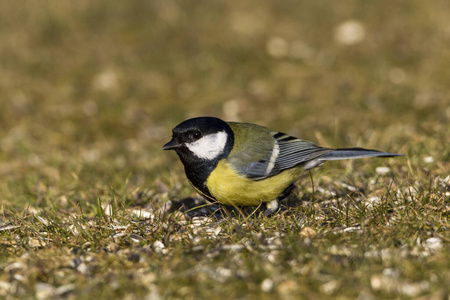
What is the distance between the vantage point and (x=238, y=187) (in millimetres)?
4227

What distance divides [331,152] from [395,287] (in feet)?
5.94

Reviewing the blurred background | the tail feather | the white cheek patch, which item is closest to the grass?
the blurred background

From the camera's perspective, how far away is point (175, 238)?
153 inches

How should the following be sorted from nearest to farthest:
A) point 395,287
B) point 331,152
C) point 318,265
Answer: point 395,287 → point 318,265 → point 331,152

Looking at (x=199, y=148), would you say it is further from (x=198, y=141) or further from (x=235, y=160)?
Result: (x=235, y=160)

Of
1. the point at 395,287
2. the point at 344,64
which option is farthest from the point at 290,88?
the point at 395,287

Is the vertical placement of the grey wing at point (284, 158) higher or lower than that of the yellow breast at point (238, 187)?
higher

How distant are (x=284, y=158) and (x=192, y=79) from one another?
16.7 feet

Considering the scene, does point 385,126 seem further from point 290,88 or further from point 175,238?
point 175,238

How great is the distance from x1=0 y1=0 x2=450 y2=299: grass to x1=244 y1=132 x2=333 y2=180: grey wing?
0.34m

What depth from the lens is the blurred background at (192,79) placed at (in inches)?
271

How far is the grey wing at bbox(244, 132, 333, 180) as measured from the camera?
4355mm

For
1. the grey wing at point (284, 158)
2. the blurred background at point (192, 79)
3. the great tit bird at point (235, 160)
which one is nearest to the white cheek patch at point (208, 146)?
the great tit bird at point (235, 160)

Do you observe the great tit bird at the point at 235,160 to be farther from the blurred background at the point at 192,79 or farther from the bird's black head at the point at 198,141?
the blurred background at the point at 192,79
